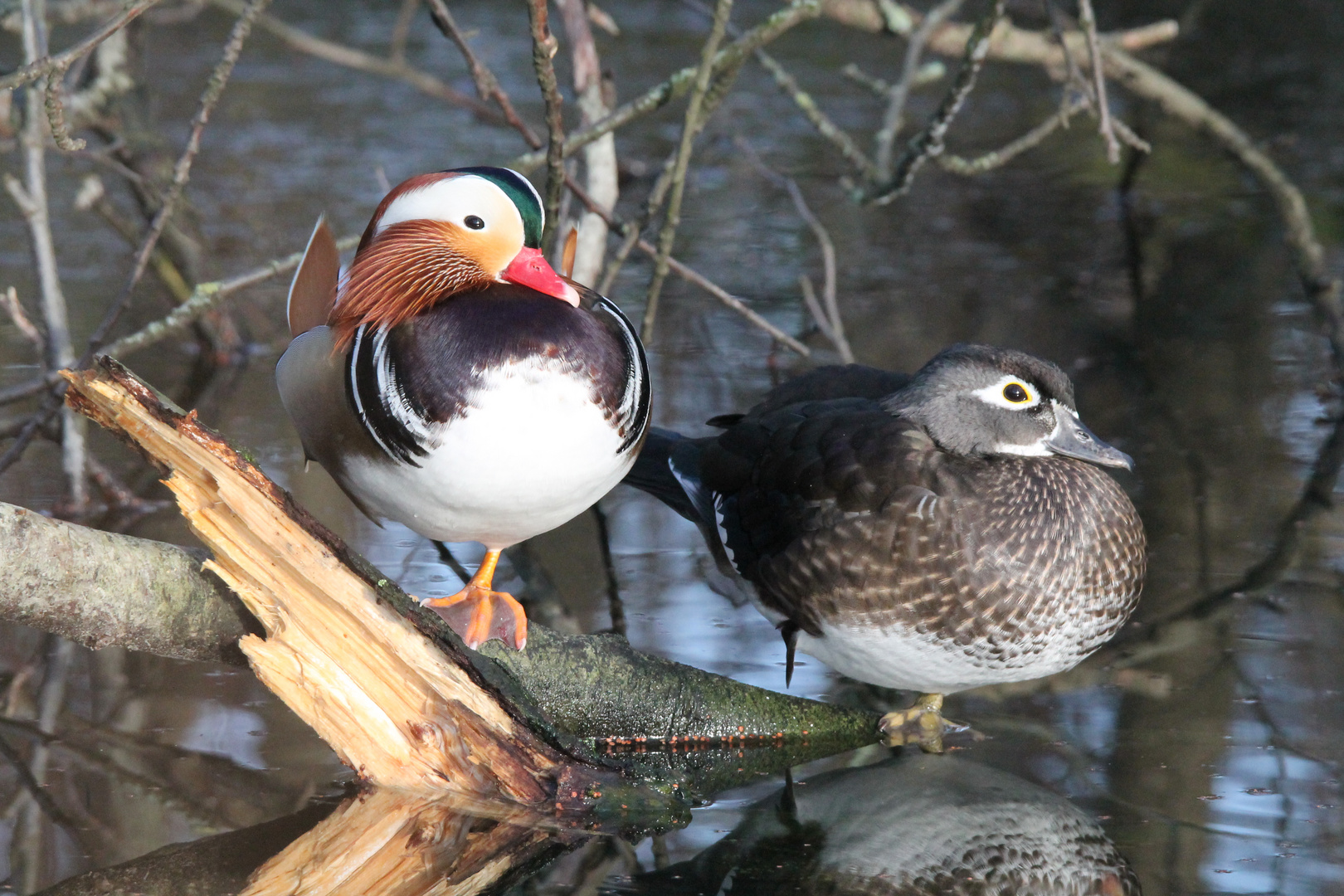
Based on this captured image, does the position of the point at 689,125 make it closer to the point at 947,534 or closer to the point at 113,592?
the point at 947,534

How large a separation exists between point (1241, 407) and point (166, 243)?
11.5 feet

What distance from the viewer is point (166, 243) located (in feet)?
15.7

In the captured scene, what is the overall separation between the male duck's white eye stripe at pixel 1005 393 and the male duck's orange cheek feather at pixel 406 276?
37.3 inches

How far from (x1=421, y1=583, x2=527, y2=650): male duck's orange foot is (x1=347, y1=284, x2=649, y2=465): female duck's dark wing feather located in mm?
434

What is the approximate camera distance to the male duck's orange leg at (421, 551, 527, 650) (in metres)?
2.54

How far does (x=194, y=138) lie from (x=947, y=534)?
1.69 metres

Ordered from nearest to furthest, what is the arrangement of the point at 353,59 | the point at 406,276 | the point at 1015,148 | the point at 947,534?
the point at 406,276, the point at 947,534, the point at 1015,148, the point at 353,59

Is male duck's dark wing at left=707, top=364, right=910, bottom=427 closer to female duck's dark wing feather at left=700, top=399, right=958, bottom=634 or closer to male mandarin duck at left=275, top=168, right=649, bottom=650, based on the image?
female duck's dark wing feather at left=700, top=399, right=958, bottom=634

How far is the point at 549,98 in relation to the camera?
2.76 meters

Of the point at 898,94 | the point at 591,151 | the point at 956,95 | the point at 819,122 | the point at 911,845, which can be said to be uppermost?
the point at 591,151

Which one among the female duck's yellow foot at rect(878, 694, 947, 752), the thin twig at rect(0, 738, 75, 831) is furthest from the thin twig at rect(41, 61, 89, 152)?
the female duck's yellow foot at rect(878, 694, 947, 752)

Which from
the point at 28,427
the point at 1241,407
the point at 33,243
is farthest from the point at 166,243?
the point at 1241,407

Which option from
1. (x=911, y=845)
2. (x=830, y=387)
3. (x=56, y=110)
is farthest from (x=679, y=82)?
(x=911, y=845)

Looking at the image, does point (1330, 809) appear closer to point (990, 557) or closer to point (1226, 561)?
point (990, 557)
